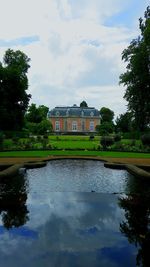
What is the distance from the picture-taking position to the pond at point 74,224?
5.04m

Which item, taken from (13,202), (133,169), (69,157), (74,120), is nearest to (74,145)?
(69,157)

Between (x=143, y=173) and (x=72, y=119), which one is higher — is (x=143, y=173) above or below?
below

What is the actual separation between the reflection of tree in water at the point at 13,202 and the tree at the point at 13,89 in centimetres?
2906

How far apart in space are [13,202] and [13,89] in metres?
34.2

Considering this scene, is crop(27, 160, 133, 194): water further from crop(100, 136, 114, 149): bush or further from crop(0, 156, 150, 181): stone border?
crop(100, 136, 114, 149): bush

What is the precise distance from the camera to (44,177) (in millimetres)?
12797

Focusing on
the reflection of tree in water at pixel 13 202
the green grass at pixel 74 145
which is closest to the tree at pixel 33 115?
the green grass at pixel 74 145

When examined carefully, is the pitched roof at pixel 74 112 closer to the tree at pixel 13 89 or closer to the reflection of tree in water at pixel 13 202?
the tree at pixel 13 89

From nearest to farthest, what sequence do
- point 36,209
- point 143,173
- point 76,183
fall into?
point 36,209 < point 76,183 < point 143,173

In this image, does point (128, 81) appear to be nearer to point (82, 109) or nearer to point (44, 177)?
point (44, 177)

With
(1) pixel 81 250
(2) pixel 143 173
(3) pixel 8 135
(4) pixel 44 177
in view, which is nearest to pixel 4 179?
(4) pixel 44 177

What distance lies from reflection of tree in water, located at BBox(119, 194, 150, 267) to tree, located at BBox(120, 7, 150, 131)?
22711 millimetres

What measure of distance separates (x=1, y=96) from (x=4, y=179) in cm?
2938

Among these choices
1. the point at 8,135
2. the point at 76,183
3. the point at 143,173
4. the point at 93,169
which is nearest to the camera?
the point at 76,183
